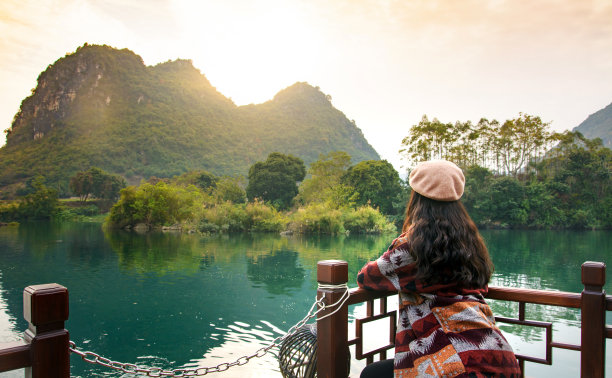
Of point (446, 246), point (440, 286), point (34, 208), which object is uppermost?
point (446, 246)

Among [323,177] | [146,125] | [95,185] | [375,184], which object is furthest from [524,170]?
[146,125]

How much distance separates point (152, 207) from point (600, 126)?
190 ft

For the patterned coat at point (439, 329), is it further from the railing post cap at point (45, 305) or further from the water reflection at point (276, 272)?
the water reflection at point (276, 272)

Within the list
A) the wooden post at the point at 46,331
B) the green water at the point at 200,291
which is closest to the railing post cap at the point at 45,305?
the wooden post at the point at 46,331

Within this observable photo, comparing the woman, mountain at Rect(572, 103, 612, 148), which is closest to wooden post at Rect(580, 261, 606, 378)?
the woman

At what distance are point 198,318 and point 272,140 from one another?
54.0 meters

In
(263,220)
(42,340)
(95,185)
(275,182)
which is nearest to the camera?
(42,340)

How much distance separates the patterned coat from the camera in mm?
1086

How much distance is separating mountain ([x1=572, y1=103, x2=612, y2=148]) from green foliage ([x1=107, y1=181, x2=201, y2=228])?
52.5m

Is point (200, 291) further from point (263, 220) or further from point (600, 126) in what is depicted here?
point (600, 126)

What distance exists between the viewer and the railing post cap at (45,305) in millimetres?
1013

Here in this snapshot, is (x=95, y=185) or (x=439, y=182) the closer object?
(x=439, y=182)

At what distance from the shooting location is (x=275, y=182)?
30.0 meters

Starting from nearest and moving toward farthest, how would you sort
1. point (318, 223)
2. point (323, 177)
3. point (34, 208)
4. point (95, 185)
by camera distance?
point (318, 223)
point (323, 177)
point (34, 208)
point (95, 185)
